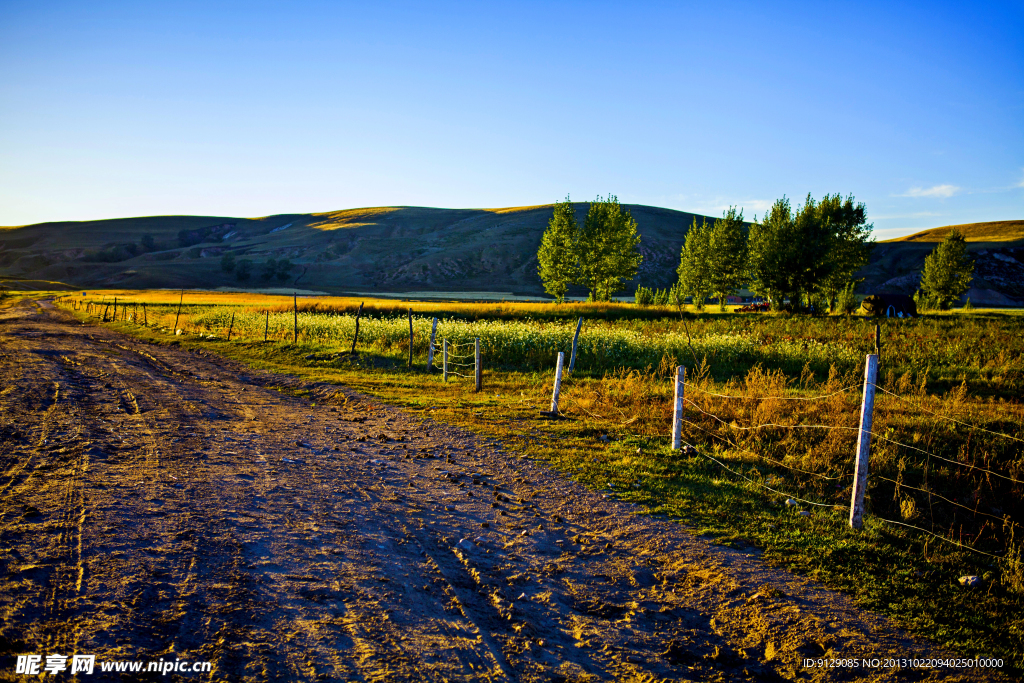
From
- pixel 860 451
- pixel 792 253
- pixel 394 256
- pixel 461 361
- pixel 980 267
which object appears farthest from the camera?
pixel 394 256

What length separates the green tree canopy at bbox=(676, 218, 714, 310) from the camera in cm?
6662

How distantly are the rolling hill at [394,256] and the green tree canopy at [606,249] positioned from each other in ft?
144

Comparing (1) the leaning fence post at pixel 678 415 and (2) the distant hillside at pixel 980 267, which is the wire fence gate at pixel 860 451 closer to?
(1) the leaning fence post at pixel 678 415

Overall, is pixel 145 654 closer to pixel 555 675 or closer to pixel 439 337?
pixel 555 675

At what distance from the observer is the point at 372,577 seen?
5160 mm

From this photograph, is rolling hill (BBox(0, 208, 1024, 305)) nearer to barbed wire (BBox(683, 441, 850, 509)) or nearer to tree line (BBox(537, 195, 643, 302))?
tree line (BBox(537, 195, 643, 302))

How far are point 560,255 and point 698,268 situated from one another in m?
20.4

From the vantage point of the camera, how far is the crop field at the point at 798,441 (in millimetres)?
5754

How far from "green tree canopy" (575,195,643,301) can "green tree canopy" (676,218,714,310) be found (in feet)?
34.6

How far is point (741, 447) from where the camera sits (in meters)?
9.74

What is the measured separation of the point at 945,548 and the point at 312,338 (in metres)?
25.9

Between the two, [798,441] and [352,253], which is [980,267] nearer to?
[798,441]

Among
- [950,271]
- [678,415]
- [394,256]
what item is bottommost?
[678,415]

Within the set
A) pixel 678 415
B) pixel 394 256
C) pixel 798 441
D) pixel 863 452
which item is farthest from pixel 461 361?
pixel 394 256
